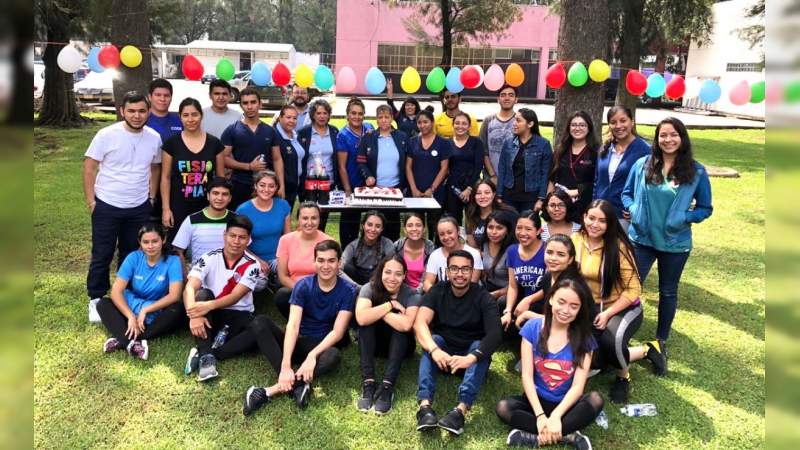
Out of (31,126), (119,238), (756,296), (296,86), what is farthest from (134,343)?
(756,296)

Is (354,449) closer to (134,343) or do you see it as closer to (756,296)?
(134,343)

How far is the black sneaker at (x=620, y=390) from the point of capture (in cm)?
362

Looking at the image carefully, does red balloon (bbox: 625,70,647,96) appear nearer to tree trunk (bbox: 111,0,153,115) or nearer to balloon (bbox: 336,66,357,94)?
balloon (bbox: 336,66,357,94)

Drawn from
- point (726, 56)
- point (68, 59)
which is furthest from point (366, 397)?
point (726, 56)

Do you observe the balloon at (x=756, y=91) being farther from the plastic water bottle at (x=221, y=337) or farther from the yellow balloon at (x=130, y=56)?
the yellow balloon at (x=130, y=56)

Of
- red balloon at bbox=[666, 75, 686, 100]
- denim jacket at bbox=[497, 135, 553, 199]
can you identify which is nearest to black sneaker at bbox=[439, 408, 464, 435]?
denim jacket at bbox=[497, 135, 553, 199]

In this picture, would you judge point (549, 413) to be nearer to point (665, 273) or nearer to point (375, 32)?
point (665, 273)

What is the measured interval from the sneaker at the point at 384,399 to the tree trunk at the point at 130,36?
4.64m

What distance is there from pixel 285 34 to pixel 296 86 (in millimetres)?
53838

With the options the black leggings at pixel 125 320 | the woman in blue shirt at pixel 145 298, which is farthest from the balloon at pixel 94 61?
the black leggings at pixel 125 320

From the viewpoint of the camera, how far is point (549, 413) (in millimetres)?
3268

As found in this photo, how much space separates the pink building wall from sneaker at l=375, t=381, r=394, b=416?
89.0 ft

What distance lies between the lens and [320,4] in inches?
2024

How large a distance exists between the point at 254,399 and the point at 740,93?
4667mm
